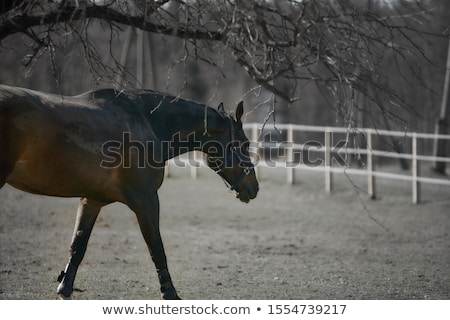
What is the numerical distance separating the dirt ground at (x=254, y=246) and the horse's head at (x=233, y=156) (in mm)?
1127

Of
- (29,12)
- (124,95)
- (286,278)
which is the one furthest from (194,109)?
(286,278)

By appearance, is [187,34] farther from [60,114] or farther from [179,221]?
[179,221]

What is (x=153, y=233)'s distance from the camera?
602 cm

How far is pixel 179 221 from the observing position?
12492mm

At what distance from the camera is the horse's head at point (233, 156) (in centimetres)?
679

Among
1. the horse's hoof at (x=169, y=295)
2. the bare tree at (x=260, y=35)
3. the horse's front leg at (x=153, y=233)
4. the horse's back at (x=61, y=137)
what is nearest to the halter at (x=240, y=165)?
the bare tree at (x=260, y=35)

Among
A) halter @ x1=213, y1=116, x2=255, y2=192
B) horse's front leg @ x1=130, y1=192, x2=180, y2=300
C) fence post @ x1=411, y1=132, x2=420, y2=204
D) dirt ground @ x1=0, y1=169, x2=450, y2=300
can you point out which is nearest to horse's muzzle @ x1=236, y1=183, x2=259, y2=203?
halter @ x1=213, y1=116, x2=255, y2=192

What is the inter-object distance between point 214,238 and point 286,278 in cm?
322

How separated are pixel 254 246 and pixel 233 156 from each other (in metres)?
3.46

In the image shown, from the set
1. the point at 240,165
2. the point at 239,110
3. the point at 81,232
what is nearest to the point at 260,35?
the point at 239,110

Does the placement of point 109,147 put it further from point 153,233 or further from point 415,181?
point 415,181

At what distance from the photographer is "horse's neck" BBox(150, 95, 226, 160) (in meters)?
6.45

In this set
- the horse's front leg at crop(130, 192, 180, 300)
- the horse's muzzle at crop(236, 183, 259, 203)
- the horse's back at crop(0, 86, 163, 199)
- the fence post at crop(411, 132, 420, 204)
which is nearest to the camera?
the horse's back at crop(0, 86, 163, 199)

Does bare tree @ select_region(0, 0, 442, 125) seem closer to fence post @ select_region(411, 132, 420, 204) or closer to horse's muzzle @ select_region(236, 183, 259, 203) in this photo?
horse's muzzle @ select_region(236, 183, 259, 203)
